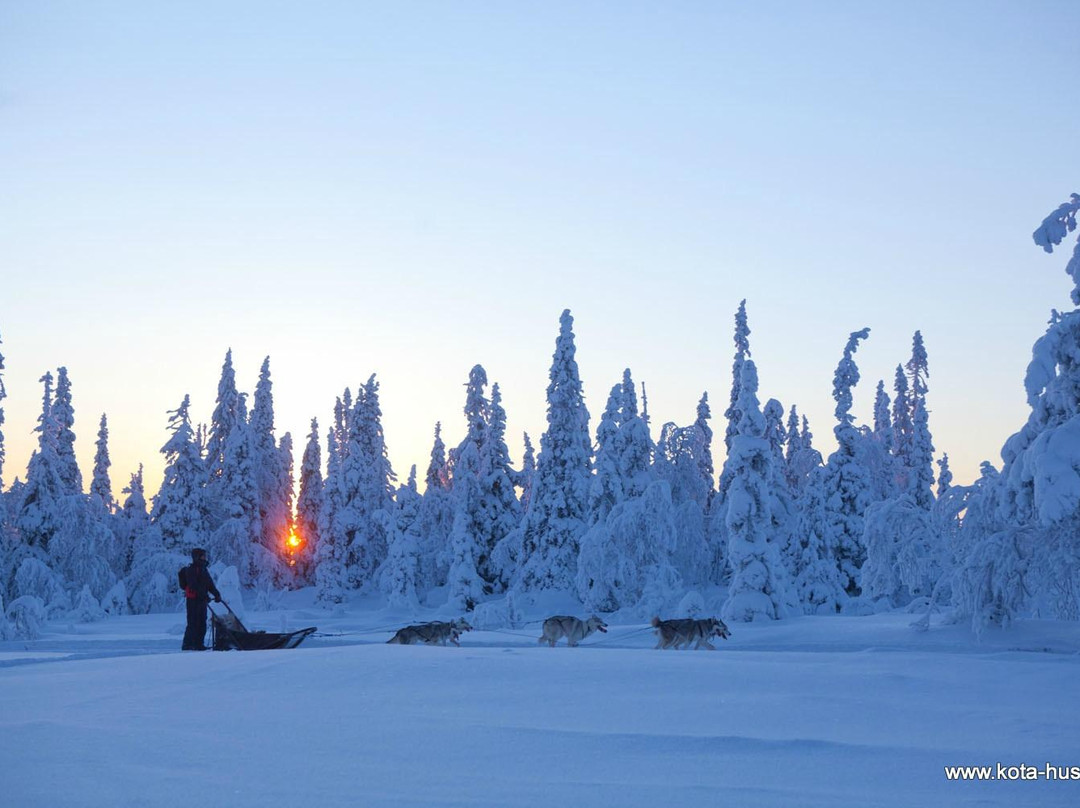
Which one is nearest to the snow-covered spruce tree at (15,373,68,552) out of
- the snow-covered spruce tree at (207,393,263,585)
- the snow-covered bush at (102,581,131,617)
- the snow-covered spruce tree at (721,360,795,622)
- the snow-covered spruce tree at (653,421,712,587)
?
the snow-covered bush at (102,581,131,617)

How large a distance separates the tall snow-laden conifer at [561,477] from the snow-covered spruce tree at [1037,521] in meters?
25.8

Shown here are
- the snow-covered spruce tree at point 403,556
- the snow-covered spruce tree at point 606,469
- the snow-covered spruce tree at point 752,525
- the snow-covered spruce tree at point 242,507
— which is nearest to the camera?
the snow-covered spruce tree at point 752,525

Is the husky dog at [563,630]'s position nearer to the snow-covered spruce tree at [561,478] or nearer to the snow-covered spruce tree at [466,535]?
the snow-covered spruce tree at [561,478]

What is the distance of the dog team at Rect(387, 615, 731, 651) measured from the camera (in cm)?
1497

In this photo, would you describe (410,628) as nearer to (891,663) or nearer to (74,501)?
(891,663)

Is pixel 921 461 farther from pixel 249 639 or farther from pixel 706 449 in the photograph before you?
pixel 249 639

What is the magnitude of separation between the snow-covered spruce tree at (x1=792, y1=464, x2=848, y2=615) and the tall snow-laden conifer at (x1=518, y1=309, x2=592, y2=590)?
369 inches

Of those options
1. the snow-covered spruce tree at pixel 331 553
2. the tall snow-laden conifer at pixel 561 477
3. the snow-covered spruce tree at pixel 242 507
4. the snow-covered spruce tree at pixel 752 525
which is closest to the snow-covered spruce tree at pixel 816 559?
the tall snow-laden conifer at pixel 561 477

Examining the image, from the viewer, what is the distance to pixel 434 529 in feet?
187

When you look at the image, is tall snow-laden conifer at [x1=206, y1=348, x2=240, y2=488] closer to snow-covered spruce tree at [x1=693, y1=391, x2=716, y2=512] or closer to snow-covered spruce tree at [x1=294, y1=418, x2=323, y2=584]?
snow-covered spruce tree at [x1=294, y1=418, x2=323, y2=584]

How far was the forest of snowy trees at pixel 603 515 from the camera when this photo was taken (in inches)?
599

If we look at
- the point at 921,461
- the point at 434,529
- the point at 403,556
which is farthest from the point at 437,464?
the point at 921,461

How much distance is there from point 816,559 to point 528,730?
34.2m

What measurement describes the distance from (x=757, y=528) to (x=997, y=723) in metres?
19.8
